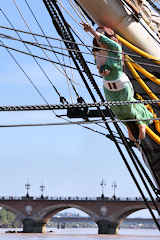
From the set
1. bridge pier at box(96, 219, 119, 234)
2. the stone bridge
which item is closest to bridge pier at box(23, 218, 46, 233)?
the stone bridge

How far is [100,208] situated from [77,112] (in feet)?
181

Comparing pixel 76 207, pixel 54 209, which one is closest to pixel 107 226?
pixel 76 207

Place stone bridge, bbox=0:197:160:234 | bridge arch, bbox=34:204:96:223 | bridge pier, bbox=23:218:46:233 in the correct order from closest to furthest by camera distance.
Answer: stone bridge, bbox=0:197:160:234 < bridge arch, bbox=34:204:96:223 < bridge pier, bbox=23:218:46:233

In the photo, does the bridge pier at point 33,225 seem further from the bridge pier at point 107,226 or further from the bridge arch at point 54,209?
the bridge pier at point 107,226

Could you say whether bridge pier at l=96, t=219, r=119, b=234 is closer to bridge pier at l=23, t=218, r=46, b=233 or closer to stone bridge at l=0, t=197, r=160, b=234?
stone bridge at l=0, t=197, r=160, b=234

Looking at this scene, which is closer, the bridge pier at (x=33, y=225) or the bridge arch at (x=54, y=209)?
the bridge arch at (x=54, y=209)

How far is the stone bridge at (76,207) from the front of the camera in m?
61.7

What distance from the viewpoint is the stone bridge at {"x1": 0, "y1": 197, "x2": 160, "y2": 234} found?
61.7m

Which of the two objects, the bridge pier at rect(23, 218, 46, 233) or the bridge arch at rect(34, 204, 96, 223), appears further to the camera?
the bridge pier at rect(23, 218, 46, 233)

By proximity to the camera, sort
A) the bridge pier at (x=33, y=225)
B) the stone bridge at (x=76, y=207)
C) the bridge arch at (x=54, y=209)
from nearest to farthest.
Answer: the stone bridge at (x=76, y=207)
the bridge arch at (x=54, y=209)
the bridge pier at (x=33, y=225)

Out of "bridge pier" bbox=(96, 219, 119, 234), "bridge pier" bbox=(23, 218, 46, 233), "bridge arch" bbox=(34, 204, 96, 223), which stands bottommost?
"bridge pier" bbox=(96, 219, 119, 234)

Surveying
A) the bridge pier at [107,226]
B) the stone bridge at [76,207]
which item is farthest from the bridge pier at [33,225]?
the bridge pier at [107,226]

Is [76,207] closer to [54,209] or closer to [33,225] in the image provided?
[54,209]

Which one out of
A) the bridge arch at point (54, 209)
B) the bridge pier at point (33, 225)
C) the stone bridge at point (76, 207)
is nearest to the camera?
the stone bridge at point (76, 207)
